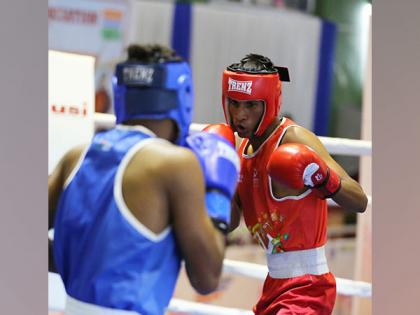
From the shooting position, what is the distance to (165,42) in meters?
2.02

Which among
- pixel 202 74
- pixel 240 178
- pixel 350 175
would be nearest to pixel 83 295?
pixel 240 178

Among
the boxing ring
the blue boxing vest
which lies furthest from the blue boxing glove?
the boxing ring

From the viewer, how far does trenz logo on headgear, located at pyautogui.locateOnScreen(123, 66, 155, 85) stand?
173 centimetres

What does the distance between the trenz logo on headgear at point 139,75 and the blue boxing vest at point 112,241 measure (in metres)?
0.10

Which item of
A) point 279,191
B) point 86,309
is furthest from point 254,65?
point 86,309

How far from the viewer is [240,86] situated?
1.98m

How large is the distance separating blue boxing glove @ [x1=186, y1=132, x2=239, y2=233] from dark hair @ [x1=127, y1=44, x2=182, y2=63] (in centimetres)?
19

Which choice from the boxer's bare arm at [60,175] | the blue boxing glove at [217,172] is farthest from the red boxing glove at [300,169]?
the boxer's bare arm at [60,175]

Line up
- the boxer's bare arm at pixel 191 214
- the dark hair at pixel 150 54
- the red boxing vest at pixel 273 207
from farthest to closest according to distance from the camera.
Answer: the red boxing vest at pixel 273 207
the dark hair at pixel 150 54
the boxer's bare arm at pixel 191 214

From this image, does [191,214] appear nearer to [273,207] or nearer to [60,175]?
[60,175]

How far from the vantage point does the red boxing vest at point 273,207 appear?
205 centimetres

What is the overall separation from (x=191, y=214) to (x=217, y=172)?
10 cm

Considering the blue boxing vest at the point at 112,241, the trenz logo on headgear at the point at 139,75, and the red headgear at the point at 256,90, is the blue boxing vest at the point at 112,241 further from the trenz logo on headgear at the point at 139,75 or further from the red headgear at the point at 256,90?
the red headgear at the point at 256,90

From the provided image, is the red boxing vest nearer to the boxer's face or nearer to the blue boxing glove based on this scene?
the boxer's face
